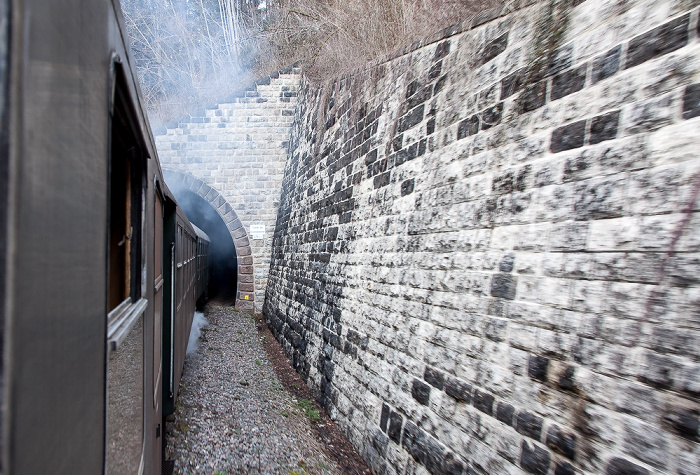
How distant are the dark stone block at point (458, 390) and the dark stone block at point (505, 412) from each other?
0.25 meters

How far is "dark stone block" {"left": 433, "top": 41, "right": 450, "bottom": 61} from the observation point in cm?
366

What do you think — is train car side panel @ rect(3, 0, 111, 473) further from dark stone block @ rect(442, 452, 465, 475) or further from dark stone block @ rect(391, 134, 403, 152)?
dark stone block @ rect(391, 134, 403, 152)

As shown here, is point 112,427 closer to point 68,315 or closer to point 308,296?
point 68,315

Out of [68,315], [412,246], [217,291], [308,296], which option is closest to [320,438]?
[412,246]

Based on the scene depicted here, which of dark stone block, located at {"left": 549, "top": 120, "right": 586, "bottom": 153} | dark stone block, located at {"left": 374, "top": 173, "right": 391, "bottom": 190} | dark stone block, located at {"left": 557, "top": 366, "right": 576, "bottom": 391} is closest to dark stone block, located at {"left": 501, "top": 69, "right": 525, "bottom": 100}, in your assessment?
dark stone block, located at {"left": 549, "top": 120, "right": 586, "bottom": 153}

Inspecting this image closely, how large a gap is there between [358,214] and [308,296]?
2210 millimetres

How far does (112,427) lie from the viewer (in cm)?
103

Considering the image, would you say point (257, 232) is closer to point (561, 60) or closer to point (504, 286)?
point (504, 286)

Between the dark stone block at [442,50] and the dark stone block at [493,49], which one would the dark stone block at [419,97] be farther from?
the dark stone block at [493,49]

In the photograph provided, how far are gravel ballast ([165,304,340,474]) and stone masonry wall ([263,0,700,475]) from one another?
21.8 inches

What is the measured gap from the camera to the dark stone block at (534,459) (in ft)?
7.02

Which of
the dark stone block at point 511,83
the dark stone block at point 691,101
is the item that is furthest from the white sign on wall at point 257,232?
the dark stone block at point 691,101

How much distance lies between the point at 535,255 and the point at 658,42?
1.17 meters

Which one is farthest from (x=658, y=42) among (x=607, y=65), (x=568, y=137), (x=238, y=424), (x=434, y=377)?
(x=238, y=424)
